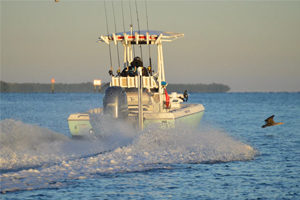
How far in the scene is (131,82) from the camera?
1886cm

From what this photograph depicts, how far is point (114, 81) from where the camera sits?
62.2 ft

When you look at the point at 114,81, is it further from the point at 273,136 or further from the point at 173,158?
the point at 273,136

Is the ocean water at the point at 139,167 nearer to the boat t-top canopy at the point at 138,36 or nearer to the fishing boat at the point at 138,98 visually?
the fishing boat at the point at 138,98

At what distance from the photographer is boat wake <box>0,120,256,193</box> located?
11.3 meters

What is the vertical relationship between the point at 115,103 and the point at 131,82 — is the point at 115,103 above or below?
below

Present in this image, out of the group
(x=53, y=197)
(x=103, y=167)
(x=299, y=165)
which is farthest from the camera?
(x=299, y=165)

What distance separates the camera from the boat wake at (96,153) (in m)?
11.3

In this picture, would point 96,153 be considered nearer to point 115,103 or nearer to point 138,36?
point 115,103

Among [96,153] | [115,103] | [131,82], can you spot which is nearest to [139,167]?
[96,153]

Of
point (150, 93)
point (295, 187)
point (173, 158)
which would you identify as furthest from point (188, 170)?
point (150, 93)

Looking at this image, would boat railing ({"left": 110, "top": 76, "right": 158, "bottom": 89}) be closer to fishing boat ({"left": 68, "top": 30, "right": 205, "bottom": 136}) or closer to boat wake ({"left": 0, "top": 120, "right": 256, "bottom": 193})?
fishing boat ({"left": 68, "top": 30, "right": 205, "bottom": 136})

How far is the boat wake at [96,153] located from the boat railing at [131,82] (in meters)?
2.51

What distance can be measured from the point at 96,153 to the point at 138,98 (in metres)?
2.74

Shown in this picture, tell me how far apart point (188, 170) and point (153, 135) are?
7.61 ft
